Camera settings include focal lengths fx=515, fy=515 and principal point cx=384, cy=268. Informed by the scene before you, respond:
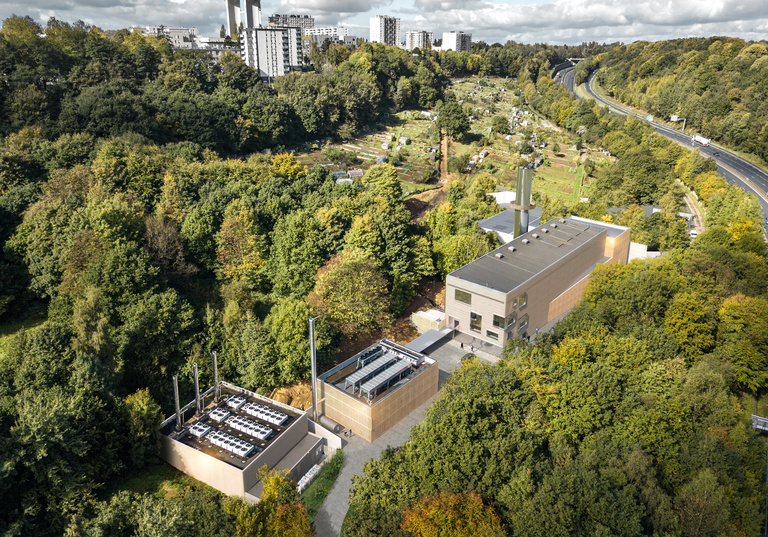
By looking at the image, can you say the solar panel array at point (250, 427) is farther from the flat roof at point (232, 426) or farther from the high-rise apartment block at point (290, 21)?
the high-rise apartment block at point (290, 21)

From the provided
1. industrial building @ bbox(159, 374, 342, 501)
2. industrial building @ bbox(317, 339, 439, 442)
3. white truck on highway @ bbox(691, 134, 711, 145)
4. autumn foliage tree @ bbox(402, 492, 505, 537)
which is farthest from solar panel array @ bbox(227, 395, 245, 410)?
white truck on highway @ bbox(691, 134, 711, 145)

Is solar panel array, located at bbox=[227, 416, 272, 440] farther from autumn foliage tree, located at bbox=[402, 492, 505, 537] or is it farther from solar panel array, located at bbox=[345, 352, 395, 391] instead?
autumn foliage tree, located at bbox=[402, 492, 505, 537]

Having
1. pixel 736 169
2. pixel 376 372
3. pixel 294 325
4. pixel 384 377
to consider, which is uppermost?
pixel 736 169

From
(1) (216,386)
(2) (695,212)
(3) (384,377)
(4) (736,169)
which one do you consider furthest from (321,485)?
(4) (736,169)

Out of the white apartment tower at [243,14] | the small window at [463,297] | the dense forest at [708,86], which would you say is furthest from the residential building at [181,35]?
the small window at [463,297]

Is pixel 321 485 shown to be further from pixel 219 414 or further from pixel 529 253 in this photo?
pixel 529 253
